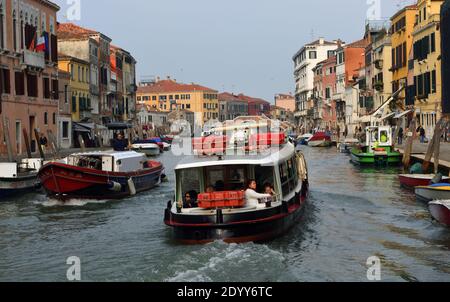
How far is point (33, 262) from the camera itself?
1356cm

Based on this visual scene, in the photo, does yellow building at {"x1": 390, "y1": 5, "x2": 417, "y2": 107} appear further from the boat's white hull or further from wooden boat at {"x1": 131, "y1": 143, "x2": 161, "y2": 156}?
wooden boat at {"x1": 131, "y1": 143, "x2": 161, "y2": 156}

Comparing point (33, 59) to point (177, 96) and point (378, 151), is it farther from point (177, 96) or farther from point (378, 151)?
point (177, 96)

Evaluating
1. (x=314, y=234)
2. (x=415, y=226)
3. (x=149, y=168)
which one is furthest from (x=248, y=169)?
(x=149, y=168)

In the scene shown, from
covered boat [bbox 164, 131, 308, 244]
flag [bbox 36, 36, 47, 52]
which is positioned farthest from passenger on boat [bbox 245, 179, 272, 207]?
flag [bbox 36, 36, 47, 52]

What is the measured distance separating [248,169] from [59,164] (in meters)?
8.65

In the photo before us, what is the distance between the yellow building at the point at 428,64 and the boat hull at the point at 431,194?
70.5 feet

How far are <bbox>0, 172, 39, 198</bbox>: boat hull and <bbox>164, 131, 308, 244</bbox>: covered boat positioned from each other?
9.35 m

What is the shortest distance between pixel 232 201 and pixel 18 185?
11.9 meters

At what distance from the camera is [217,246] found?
13344 millimetres

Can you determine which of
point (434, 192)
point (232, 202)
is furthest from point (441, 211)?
point (232, 202)

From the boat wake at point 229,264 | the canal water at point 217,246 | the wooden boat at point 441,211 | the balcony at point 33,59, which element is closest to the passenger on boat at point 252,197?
the canal water at point 217,246

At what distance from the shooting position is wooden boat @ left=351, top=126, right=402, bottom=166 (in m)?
34.2

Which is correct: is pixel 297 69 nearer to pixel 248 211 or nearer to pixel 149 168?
pixel 149 168

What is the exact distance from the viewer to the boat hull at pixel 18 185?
76.0ft
